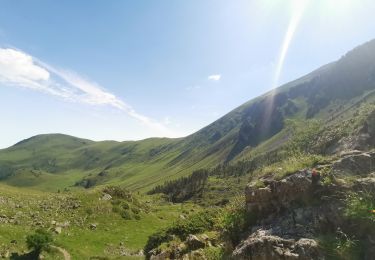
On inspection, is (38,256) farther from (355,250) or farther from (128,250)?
(355,250)

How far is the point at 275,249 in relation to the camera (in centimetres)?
1220

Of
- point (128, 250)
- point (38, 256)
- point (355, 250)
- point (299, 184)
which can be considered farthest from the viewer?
point (128, 250)

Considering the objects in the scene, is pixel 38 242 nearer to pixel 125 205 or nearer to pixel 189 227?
pixel 189 227

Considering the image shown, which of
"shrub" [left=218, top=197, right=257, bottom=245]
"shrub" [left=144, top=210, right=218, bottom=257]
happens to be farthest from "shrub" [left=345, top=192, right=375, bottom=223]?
"shrub" [left=144, top=210, right=218, bottom=257]

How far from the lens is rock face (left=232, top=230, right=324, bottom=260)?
38.5ft

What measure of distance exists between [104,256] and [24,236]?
8.46m

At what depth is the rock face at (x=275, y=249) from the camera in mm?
11727

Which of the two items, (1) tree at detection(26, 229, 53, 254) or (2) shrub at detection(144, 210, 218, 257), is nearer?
(2) shrub at detection(144, 210, 218, 257)

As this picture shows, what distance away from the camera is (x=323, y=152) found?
81.7 feet

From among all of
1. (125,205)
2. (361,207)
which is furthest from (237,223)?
(125,205)

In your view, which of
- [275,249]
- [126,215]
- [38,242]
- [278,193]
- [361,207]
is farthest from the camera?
[126,215]

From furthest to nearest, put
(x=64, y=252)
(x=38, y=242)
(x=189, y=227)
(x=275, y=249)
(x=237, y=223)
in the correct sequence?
(x=64, y=252)
(x=38, y=242)
(x=189, y=227)
(x=237, y=223)
(x=275, y=249)

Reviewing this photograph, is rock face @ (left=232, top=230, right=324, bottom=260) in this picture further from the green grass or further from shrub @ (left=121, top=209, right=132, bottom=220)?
shrub @ (left=121, top=209, right=132, bottom=220)

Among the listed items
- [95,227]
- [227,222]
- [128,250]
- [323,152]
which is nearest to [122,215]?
[95,227]
